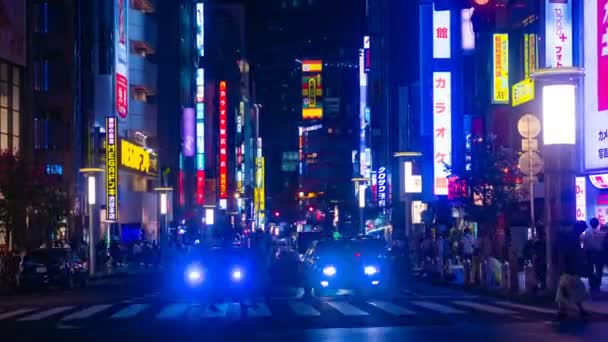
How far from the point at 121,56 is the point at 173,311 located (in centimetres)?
4682

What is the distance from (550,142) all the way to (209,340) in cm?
1099

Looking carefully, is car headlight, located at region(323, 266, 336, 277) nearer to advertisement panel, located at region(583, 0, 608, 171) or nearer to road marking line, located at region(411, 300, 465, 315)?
road marking line, located at region(411, 300, 465, 315)

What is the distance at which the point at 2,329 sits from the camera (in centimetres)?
2064

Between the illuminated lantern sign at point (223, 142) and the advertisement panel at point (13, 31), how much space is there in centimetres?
6642

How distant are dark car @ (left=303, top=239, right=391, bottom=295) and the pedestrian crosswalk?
0.58 m

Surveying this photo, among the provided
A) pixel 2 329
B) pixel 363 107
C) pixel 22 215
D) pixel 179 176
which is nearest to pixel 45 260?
pixel 22 215

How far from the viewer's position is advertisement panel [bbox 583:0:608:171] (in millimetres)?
31125

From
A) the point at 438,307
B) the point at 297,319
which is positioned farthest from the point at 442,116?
the point at 297,319

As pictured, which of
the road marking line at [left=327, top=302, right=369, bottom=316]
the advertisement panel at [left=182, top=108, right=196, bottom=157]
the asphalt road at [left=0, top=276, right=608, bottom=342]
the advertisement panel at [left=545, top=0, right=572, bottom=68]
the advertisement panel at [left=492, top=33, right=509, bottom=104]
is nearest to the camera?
the asphalt road at [left=0, top=276, right=608, bottom=342]

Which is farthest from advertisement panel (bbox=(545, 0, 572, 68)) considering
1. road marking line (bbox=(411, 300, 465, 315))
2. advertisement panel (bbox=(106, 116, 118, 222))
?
advertisement panel (bbox=(106, 116, 118, 222))

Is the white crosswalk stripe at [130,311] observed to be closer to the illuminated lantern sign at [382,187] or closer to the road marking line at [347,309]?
the road marking line at [347,309]

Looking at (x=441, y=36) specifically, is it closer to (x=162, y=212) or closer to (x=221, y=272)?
(x=162, y=212)

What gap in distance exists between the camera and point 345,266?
92.6 ft

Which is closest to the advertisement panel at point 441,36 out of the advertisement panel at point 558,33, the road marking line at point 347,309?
the advertisement panel at point 558,33
